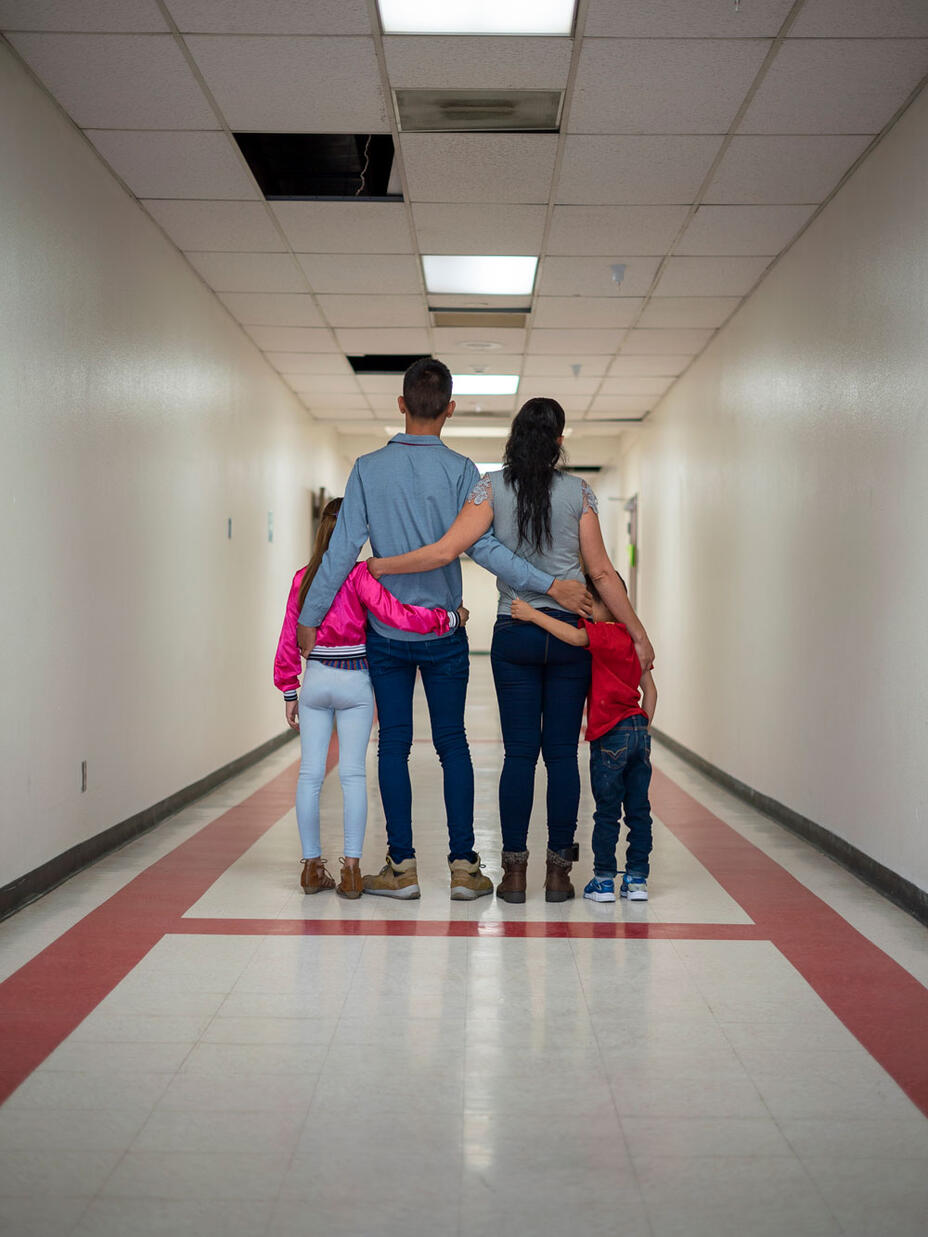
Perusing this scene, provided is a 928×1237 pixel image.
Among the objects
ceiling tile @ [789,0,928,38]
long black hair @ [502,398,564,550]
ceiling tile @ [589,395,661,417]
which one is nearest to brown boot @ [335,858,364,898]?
long black hair @ [502,398,564,550]

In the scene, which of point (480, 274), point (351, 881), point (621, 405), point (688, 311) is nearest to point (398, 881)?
point (351, 881)

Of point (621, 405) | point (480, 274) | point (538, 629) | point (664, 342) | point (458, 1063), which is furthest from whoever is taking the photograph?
point (621, 405)

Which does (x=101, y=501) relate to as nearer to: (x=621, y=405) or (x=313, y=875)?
(x=313, y=875)

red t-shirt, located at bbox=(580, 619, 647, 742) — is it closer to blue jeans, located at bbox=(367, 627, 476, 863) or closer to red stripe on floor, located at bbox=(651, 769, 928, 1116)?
blue jeans, located at bbox=(367, 627, 476, 863)

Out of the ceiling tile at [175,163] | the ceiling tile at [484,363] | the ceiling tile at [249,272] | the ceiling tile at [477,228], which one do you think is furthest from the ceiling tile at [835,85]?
the ceiling tile at [484,363]

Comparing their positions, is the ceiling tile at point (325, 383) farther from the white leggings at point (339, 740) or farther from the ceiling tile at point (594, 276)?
the white leggings at point (339, 740)

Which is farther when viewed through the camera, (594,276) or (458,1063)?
(594,276)

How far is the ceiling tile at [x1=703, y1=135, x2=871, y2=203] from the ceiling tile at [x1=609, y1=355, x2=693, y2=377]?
3004 mm

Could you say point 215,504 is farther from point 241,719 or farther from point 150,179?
point 150,179

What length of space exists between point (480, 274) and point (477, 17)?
268 centimetres

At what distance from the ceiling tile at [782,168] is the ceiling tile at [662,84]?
10.4 inches

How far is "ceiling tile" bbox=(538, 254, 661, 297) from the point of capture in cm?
580

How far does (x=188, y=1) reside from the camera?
11.1ft

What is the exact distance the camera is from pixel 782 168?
453cm
